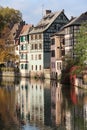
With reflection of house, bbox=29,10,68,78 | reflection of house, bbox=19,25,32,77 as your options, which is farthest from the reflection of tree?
reflection of house, bbox=19,25,32,77

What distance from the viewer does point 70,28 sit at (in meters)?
87.6

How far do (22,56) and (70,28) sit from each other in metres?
32.4

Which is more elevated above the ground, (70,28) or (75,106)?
(70,28)

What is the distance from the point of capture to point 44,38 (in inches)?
4222

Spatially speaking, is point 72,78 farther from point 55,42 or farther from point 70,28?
point 55,42

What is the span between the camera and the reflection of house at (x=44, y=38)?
10588 centimetres

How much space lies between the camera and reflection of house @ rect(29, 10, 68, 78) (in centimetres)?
10588

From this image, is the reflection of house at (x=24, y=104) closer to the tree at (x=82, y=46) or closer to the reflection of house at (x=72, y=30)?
the tree at (x=82, y=46)

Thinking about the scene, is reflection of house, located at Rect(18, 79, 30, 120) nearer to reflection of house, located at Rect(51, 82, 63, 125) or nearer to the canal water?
the canal water

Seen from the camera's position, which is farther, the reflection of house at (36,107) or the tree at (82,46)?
the tree at (82,46)

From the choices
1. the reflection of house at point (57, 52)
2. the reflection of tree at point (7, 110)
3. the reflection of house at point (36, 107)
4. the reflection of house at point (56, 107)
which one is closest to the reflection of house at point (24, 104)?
the reflection of house at point (36, 107)

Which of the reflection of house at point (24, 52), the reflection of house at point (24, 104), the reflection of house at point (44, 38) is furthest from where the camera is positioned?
the reflection of house at point (24, 52)

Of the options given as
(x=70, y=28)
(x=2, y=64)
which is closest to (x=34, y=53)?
(x=2, y=64)

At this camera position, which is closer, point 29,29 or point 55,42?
point 55,42
